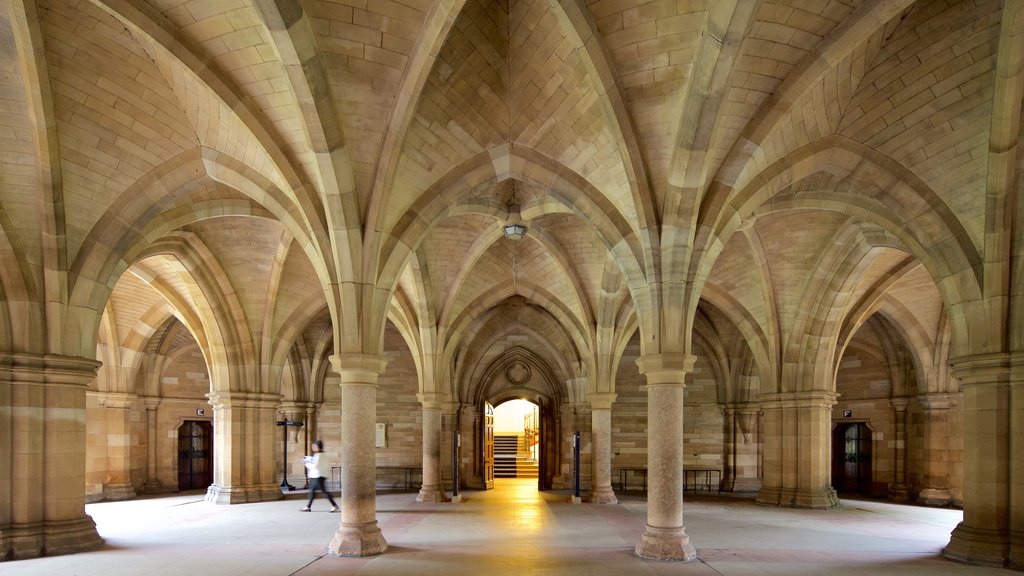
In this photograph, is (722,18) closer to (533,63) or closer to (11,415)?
(533,63)

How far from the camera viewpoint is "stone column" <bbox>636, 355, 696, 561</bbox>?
908 cm

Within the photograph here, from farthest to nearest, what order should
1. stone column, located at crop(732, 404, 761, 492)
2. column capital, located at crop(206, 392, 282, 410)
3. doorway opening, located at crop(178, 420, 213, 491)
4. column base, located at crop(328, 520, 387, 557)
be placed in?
stone column, located at crop(732, 404, 761, 492) → doorway opening, located at crop(178, 420, 213, 491) → column capital, located at crop(206, 392, 282, 410) → column base, located at crop(328, 520, 387, 557)

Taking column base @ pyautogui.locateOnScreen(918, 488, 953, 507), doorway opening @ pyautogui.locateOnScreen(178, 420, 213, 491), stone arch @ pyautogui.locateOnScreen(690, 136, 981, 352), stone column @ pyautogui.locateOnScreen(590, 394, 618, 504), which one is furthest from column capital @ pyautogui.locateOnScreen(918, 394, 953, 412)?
doorway opening @ pyautogui.locateOnScreen(178, 420, 213, 491)

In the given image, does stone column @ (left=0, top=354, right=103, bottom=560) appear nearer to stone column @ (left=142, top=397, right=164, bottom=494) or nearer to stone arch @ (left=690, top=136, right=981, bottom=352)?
stone arch @ (left=690, top=136, right=981, bottom=352)

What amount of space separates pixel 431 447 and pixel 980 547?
416 inches

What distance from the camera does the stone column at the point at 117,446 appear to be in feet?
57.9

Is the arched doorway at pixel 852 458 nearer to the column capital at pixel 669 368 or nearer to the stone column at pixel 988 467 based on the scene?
the stone column at pixel 988 467

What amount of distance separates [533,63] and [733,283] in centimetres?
813

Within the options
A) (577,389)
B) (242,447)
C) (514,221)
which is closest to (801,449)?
(577,389)

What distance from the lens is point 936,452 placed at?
707 inches

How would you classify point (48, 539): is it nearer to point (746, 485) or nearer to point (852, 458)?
point (746, 485)

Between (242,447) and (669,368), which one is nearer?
(669,368)

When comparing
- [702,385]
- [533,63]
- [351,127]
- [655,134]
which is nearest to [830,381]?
[702,385]

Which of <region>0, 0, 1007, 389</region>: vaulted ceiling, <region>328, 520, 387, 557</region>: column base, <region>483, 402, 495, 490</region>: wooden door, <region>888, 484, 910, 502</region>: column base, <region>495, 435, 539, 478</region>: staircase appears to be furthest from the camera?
<region>495, 435, 539, 478</region>: staircase
